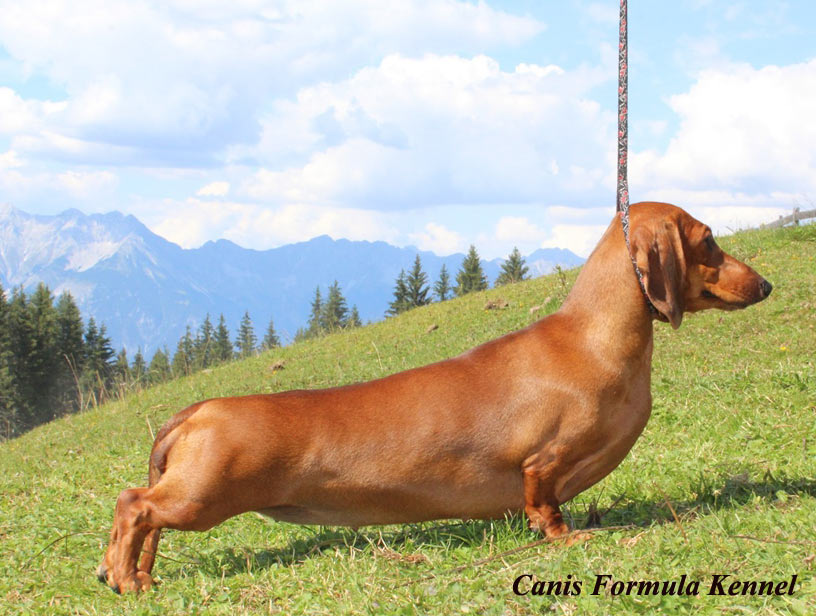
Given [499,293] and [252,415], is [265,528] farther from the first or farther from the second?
[499,293]

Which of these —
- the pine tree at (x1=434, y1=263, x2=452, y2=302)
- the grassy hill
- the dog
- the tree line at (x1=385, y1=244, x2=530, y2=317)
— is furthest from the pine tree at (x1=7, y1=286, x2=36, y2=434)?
the dog

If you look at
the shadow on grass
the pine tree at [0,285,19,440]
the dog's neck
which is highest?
the dog's neck

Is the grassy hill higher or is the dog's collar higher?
the dog's collar

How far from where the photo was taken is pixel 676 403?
21.3 feet

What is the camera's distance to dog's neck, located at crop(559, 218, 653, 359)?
3.87 m

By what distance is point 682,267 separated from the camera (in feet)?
12.6

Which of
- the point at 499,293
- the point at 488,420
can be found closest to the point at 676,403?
the point at 488,420

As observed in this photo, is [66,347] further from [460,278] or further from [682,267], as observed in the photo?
[682,267]

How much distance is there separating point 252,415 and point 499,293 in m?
12.3

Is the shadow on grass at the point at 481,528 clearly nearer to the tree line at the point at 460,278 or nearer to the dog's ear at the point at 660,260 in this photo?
the dog's ear at the point at 660,260

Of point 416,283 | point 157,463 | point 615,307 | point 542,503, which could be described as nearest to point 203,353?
point 157,463

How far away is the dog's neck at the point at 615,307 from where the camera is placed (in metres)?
3.87

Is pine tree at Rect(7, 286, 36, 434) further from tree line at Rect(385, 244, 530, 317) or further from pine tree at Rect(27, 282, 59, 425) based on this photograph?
tree line at Rect(385, 244, 530, 317)

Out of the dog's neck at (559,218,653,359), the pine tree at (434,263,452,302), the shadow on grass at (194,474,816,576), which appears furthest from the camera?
the pine tree at (434,263,452,302)
